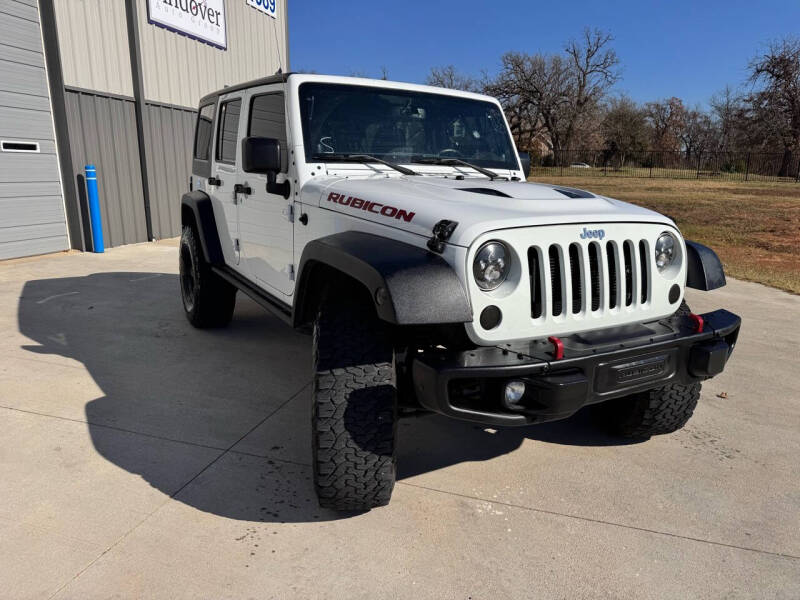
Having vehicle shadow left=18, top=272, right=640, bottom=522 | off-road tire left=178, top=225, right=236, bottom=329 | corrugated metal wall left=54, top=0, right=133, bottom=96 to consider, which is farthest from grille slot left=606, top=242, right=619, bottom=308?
corrugated metal wall left=54, top=0, right=133, bottom=96

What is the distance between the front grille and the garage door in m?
8.21

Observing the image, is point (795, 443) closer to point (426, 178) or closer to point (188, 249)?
point (426, 178)

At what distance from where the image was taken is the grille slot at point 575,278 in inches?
94.9

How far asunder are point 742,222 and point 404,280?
14.1 meters

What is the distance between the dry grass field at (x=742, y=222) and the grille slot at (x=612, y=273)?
19.9 ft

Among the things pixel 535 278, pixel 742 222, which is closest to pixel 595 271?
pixel 535 278

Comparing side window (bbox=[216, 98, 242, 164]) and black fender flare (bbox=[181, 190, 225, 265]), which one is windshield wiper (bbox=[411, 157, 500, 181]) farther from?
black fender flare (bbox=[181, 190, 225, 265])

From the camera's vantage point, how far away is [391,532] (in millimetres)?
2475

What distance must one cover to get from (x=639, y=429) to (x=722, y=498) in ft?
1.74

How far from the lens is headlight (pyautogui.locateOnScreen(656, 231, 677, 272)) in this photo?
269 centimetres

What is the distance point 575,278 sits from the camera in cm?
243

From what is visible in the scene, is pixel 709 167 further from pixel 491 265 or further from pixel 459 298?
pixel 459 298

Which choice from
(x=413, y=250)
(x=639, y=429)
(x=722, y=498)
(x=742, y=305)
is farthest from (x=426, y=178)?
(x=742, y=305)

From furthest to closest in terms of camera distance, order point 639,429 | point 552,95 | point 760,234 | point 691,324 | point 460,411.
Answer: point 552,95
point 760,234
point 639,429
point 691,324
point 460,411
